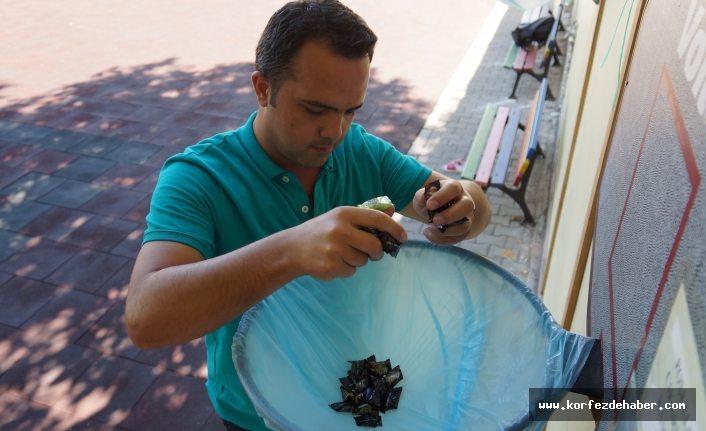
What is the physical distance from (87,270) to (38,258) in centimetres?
52

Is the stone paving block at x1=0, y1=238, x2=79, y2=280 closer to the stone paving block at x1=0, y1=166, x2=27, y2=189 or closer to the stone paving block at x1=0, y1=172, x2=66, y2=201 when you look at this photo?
the stone paving block at x1=0, y1=172, x2=66, y2=201

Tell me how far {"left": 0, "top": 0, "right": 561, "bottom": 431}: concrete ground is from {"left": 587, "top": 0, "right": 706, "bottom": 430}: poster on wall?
302 cm

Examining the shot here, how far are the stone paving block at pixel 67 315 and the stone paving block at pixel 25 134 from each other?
317cm

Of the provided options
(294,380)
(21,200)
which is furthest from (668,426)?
(21,200)

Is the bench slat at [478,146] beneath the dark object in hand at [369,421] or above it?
beneath

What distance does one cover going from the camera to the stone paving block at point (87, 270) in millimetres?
4457

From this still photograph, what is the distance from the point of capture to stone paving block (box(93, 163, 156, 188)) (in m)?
5.75

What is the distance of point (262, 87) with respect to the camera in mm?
1874

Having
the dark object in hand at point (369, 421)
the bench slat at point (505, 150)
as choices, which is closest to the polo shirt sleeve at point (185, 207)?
the dark object in hand at point (369, 421)

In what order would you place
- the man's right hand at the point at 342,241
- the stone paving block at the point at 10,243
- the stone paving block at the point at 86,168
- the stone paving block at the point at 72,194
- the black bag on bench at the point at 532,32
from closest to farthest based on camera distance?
1. the man's right hand at the point at 342,241
2. the stone paving block at the point at 10,243
3. the stone paving block at the point at 72,194
4. the stone paving block at the point at 86,168
5. the black bag on bench at the point at 532,32

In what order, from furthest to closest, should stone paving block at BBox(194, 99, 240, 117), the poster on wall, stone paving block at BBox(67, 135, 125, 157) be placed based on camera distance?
stone paving block at BBox(194, 99, 240, 117) < stone paving block at BBox(67, 135, 125, 157) < the poster on wall

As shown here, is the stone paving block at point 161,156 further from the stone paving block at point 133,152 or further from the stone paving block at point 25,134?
the stone paving block at point 25,134

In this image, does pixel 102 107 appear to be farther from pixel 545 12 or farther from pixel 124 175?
pixel 545 12

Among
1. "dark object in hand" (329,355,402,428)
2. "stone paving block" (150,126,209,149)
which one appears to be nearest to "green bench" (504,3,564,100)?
"stone paving block" (150,126,209,149)
